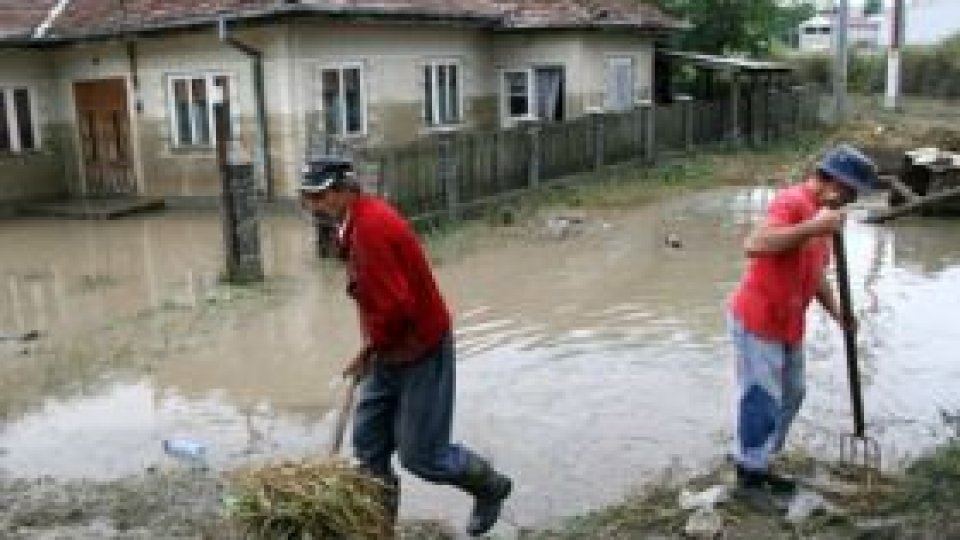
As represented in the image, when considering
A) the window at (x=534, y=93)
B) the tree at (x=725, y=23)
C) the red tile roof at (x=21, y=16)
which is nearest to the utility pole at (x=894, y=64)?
the tree at (x=725, y=23)

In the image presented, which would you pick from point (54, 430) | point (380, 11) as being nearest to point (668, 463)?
point (54, 430)

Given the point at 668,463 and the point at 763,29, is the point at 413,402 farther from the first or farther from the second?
the point at 763,29

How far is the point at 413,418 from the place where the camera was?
15.2 ft

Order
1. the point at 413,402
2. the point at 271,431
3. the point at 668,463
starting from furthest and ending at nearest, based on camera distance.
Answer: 1. the point at 271,431
2. the point at 668,463
3. the point at 413,402

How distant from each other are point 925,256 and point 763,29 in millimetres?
15289

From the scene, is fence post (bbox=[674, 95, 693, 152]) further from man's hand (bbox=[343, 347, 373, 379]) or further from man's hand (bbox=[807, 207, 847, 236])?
man's hand (bbox=[343, 347, 373, 379])

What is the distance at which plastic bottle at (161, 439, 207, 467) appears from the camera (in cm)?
639

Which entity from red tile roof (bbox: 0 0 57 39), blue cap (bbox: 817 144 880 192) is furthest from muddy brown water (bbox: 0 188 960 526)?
red tile roof (bbox: 0 0 57 39)

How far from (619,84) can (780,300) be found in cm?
1738

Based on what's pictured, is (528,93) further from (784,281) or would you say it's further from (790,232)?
(790,232)

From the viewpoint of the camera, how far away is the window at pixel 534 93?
20.8 meters

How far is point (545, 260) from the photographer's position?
12523mm

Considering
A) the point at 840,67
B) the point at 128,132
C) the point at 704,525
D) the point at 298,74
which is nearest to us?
the point at 704,525

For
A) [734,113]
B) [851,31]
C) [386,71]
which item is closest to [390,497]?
[386,71]
